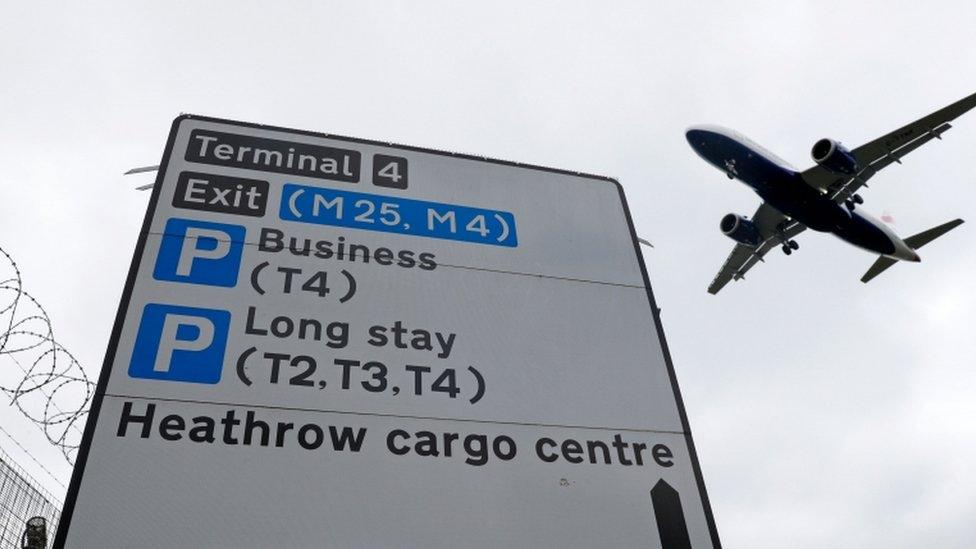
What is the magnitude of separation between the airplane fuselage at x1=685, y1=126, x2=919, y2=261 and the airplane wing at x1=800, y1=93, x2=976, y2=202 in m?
0.44

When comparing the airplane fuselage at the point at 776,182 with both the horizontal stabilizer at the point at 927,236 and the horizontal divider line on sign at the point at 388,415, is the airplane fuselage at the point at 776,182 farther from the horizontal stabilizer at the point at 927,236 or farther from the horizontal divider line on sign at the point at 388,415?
the horizontal divider line on sign at the point at 388,415

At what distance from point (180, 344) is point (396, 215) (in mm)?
1262

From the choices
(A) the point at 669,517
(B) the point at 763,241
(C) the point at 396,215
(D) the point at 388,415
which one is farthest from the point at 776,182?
(D) the point at 388,415

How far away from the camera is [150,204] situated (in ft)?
10.7

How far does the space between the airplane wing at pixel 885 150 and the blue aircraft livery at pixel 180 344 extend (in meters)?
27.8

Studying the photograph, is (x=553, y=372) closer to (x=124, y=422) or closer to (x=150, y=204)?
(x=124, y=422)

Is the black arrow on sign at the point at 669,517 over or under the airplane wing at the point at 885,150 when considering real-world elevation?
under

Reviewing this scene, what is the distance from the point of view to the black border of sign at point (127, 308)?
7.85 ft

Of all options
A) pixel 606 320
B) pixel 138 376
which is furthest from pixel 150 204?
pixel 606 320

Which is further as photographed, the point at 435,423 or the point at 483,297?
the point at 483,297

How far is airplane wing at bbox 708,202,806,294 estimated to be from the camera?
31594 millimetres

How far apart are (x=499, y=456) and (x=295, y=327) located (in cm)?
104

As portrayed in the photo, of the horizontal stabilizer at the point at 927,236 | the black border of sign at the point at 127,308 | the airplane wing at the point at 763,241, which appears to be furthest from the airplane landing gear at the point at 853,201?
the black border of sign at the point at 127,308

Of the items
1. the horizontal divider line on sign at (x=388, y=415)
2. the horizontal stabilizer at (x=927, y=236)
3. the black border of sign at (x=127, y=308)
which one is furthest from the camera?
the horizontal stabilizer at (x=927, y=236)
